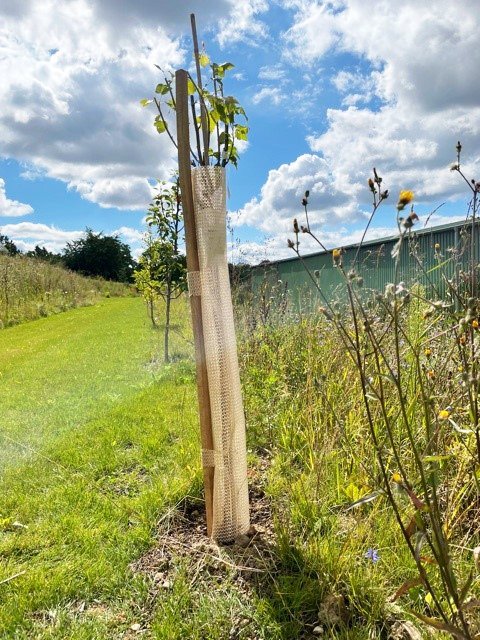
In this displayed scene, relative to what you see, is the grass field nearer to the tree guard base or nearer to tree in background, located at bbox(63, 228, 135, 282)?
the tree guard base

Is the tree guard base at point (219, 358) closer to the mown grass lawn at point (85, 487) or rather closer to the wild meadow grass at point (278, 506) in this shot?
the wild meadow grass at point (278, 506)

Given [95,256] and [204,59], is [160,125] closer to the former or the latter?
[204,59]

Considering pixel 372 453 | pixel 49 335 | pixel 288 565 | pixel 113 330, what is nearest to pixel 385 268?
pixel 113 330

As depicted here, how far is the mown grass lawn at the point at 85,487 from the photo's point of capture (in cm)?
195

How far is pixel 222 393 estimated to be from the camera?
→ 84.5 inches

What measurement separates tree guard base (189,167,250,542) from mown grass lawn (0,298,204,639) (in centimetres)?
45

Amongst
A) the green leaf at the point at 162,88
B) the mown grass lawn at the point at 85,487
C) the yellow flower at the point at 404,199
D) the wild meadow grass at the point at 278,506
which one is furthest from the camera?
the green leaf at the point at 162,88

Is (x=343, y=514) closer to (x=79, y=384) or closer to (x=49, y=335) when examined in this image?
(x=79, y=384)

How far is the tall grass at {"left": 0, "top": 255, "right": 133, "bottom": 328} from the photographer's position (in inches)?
548

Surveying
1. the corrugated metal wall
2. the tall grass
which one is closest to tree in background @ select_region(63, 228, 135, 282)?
the tall grass

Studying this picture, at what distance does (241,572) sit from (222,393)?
29.6 inches

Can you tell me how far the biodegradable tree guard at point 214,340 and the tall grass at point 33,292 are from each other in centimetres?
1213

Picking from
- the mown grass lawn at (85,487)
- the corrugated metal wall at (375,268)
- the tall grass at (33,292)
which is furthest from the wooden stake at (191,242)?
the tall grass at (33,292)

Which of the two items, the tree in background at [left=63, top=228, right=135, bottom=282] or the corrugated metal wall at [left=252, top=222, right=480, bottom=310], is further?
the tree in background at [left=63, top=228, right=135, bottom=282]
